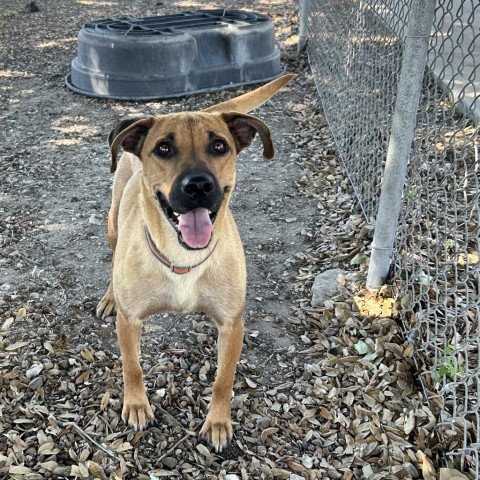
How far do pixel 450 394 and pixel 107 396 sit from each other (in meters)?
1.85

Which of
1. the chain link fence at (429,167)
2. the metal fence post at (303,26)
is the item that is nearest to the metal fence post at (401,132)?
the chain link fence at (429,167)

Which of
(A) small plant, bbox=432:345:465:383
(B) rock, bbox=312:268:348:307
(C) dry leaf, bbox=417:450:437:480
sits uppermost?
(A) small plant, bbox=432:345:465:383

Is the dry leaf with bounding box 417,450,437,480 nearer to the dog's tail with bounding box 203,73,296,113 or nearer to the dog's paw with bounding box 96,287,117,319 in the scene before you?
the dog's paw with bounding box 96,287,117,319

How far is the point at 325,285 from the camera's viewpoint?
3803 mm

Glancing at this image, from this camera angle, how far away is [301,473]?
2.67 metres

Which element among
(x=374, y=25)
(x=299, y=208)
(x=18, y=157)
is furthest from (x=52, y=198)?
(x=374, y=25)

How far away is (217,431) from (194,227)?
3.56 ft

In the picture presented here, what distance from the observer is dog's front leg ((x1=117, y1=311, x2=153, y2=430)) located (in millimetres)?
2766

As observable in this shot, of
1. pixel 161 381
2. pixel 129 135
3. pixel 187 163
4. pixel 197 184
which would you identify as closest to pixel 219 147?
pixel 187 163

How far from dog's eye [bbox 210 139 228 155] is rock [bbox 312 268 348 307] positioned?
5.01 feet

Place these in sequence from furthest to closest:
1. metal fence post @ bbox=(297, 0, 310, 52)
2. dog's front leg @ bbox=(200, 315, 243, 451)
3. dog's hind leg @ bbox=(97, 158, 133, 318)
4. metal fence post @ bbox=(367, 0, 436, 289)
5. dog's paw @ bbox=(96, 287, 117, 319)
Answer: metal fence post @ bbox=(297, 0, 310, 52) → dog's paw @ bbox=(96, 287, 117, 319) → dog's hind leg @ bbox=(97, 158, 133, 318) → metal fence post @ bbox=(367, 0, 436, 289) → dog's front leg @ bbox=(200, 315, 243, 451)

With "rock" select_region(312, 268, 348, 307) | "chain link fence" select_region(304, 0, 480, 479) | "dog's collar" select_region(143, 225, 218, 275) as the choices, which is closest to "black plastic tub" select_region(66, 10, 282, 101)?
"chain link fence" select_region(304, 0, 480, 479)

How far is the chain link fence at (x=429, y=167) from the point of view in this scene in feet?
9.26

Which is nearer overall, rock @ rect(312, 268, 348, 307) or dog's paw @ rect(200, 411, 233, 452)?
dog's paw @ rect(200, 411, 233, 452)
